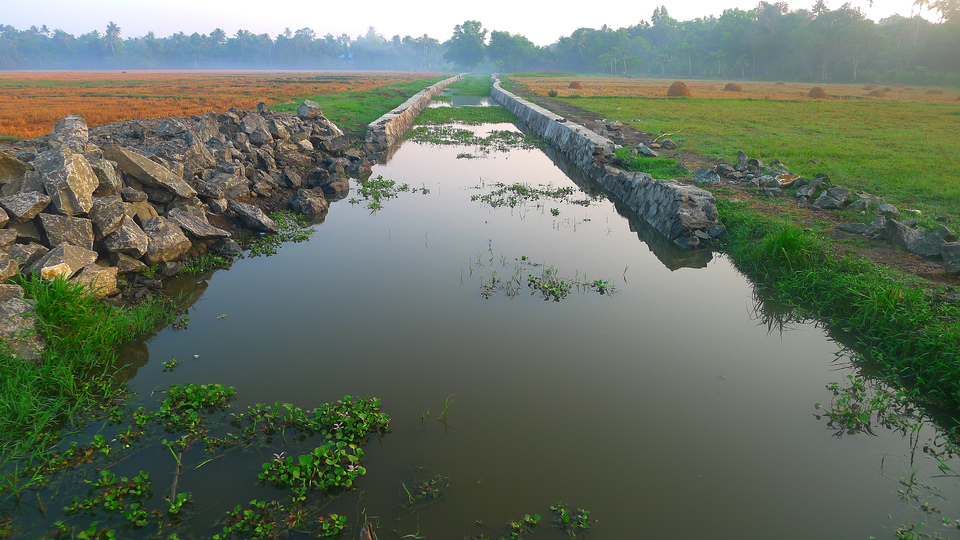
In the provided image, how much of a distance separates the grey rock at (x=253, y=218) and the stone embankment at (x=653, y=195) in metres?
7.68

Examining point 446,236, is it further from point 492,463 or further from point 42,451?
point 42,451

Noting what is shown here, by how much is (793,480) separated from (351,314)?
187 inches

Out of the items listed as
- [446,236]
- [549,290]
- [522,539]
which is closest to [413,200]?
[446,236]

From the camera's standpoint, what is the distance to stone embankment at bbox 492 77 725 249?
28.6ft

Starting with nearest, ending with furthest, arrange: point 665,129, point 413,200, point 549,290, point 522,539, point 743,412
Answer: point 522,539
point 743,412
point 549,290
point 413,200
point 665,129

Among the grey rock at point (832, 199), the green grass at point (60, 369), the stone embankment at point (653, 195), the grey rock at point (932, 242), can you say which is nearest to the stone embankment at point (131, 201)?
the green grass at point (60, 369)

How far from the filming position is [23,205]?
18.8 feet

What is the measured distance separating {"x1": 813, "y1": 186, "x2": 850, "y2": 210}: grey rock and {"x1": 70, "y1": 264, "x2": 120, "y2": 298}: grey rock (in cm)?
1190

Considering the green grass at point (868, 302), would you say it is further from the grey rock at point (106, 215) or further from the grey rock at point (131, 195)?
the grey rock at point (131, 195)

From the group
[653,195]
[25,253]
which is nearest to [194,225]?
[25,253]

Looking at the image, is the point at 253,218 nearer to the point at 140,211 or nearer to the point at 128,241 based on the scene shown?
the point at 140,211

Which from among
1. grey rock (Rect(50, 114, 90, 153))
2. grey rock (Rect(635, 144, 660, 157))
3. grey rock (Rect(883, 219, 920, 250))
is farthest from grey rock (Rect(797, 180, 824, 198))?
grey rock (Rect(50, 114, 90, 153))

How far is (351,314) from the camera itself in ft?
19.2

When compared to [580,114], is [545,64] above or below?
above
